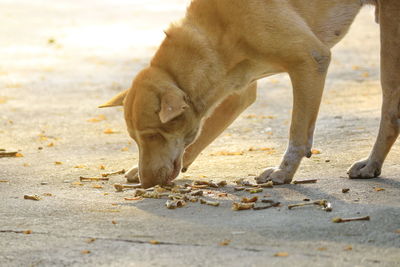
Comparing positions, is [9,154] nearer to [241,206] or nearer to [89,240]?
[241,206]

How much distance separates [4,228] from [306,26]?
2449 millimetres

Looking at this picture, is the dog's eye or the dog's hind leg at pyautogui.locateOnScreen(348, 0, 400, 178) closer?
the dog's eye

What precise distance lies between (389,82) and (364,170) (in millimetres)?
661

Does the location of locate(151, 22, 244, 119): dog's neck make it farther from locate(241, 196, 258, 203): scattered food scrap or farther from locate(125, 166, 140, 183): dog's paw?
locate(241, 196, 258, 203): scattered food scrap

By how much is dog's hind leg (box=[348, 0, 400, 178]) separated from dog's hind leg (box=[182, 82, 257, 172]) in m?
1.06

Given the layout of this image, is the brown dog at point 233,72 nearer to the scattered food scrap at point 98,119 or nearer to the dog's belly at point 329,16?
the dog's belly at point 329,16

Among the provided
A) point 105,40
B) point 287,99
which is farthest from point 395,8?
point 105,40

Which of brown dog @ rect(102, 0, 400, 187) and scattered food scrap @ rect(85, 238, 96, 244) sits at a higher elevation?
brown dog @ rect(102, 0, 400, 187)

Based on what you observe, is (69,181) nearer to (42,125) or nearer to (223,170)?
(223,170)

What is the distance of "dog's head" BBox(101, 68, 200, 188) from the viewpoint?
533 cm

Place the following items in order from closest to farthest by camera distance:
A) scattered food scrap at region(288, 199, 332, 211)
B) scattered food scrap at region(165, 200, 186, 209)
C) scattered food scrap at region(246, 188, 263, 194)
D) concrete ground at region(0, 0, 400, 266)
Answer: concrete ground at region(0, 0, 400, 266)
scattered food scrap at region(288, 199, 332, 211)
scattered food scrap at region(165, 200, 186, 209)
scattered food scrap at region(246, 188, 263, 194)

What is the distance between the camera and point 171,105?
5.17 meters

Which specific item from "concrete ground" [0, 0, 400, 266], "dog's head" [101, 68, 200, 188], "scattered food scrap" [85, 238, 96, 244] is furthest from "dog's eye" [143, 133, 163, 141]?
"scattered food scrap" [85, 238, 96, 244]

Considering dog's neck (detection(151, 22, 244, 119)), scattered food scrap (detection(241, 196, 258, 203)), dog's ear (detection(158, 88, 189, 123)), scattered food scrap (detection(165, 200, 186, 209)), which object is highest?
dog's neck (detection(151, 22, 244, 119))
